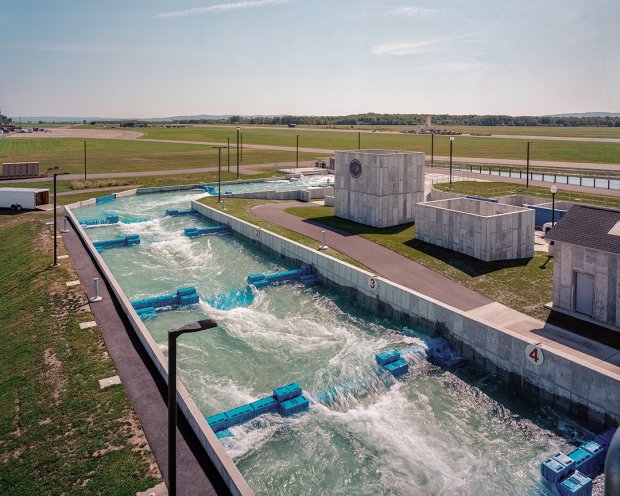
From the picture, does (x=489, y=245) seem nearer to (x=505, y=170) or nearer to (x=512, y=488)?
(x=512, y=488)

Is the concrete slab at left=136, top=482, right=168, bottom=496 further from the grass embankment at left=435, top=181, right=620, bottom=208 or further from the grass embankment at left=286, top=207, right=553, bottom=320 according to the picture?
the grass embankment at left=435, top=181, right=620, bottom=208

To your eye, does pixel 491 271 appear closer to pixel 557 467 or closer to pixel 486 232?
pixel 486 232

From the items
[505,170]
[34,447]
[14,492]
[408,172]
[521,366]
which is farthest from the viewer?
[505,170]

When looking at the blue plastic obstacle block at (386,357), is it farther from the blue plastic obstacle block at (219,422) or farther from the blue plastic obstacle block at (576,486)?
the blue plastic obstacle block at (576,486)

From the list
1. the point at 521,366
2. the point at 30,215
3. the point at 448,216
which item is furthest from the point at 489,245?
the point at 30,215

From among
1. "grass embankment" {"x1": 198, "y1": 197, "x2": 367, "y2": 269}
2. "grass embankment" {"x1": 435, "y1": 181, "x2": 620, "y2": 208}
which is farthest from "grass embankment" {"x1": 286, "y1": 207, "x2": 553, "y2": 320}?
"grass embankment" {"x1": 435, "y1": 181, "x2": 620, "y2": 208}

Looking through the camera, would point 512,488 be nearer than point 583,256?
Yes

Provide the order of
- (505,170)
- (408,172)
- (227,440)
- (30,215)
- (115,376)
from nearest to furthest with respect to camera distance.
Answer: (227,440) → (115,376) → (408,172) → (30,215) → (505,170)

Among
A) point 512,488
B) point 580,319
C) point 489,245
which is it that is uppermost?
point 489,245
